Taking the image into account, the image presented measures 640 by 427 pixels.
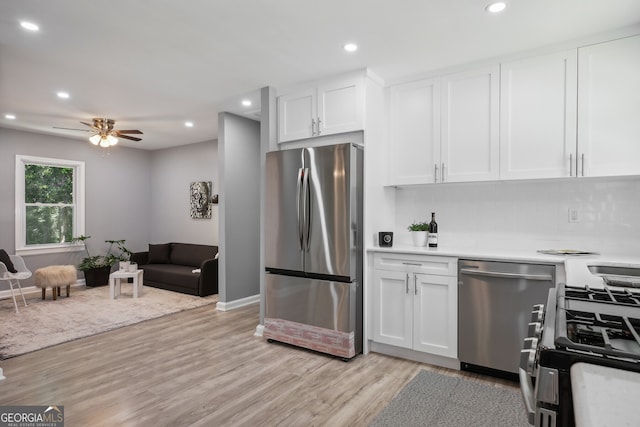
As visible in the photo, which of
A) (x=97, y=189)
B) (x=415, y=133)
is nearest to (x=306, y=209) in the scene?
(x=415, y=133)

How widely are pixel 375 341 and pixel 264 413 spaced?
1.32 m

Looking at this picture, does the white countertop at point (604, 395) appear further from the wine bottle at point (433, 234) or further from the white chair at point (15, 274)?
the white chair at point (15, 274)

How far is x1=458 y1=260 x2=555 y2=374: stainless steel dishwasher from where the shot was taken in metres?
2.62

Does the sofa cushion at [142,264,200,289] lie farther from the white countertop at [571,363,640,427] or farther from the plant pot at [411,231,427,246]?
the white countertop at [571,363,640,427]

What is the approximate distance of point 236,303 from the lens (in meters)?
4.97

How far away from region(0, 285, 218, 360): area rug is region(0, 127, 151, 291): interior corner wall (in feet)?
3.24

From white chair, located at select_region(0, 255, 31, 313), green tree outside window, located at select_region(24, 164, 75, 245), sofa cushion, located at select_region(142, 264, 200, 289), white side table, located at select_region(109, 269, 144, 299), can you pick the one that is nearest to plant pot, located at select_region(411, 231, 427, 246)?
sofa cushion, located at select_region(142, 264, 200, 289)

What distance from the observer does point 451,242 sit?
11.4ft

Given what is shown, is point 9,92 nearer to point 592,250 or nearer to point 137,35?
point 137,35

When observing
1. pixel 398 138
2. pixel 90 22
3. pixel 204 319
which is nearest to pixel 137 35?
pixel 90 22

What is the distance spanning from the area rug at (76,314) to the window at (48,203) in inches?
34.9

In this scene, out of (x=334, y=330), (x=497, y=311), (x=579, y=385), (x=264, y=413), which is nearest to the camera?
(x=579, y=385)

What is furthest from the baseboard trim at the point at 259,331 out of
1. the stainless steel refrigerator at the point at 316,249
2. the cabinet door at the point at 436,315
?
the cabinet door at the point at 436,315

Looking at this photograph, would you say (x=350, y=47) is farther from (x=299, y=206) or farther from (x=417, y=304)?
(x=417, y=304)
